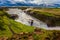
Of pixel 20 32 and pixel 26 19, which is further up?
pixel 26 19

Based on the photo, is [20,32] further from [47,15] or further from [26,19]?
[47,15]

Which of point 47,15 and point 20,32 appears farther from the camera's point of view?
point 47,15

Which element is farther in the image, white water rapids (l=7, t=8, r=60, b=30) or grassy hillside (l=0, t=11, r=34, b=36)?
white water rapids (l=7, t=8, r=60, b=30)

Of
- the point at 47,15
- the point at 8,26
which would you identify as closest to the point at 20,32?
the point at 8,26

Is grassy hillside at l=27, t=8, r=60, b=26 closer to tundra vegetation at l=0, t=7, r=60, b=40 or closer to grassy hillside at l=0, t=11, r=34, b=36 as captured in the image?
tundra vegetation at l=0, t=7, r=60, b=40

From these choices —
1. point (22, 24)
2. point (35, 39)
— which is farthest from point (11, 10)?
point (35, 39)

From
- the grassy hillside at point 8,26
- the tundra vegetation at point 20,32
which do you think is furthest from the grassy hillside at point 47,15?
the grassy hillside at point 8,26

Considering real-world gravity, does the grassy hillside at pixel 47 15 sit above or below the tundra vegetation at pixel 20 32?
above

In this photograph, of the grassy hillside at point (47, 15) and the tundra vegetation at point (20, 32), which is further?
the grassy hillside at point (47, 15)

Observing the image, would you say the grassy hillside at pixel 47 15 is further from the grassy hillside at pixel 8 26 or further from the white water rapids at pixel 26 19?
the grassy hillside at pixel 8 26

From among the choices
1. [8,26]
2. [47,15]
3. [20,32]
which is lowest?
[20,32]

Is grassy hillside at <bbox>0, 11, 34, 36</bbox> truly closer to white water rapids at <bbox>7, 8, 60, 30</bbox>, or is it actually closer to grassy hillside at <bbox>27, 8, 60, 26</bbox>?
white water rapids at <bbox>7, 8, 60, 30</bbox>

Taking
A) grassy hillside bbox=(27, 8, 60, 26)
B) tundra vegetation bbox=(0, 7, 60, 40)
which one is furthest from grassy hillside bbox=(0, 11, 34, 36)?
grassy hillside bbox=(27, 8, 60, 26)

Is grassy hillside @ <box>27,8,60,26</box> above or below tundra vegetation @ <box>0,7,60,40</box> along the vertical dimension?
above
